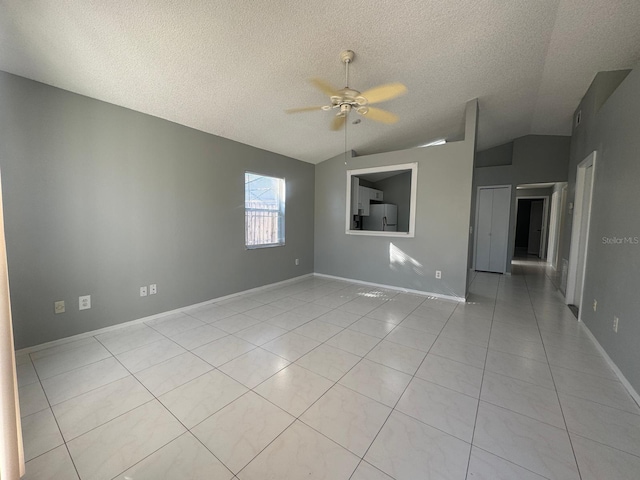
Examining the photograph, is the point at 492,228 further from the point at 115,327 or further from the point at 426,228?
the point at 115,327

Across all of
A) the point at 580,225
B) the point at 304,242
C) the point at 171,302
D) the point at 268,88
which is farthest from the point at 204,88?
the point at 580,225

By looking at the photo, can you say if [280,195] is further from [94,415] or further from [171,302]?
[94,415]

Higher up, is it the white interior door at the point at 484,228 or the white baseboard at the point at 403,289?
the white interior door at the point at 484,228

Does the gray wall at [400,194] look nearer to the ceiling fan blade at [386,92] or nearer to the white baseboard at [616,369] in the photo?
the ceiling fan blade at [386,92]

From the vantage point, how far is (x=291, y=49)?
225 cm

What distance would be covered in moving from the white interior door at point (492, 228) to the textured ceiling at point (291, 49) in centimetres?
283

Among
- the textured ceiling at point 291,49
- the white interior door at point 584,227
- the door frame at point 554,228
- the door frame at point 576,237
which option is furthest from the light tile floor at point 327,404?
the door frame at point 554,228

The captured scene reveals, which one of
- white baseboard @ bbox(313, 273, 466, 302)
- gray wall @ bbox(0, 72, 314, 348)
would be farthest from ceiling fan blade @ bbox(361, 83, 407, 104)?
white baseboard @ bbox(313, 273, 466, 302)

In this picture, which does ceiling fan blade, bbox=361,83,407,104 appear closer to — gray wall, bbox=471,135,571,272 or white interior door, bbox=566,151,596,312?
white interior door, bbox=566,151,596,312

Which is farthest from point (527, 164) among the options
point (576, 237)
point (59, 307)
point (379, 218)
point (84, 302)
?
point (59, 307)

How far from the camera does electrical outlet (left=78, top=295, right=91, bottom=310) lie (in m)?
2.53

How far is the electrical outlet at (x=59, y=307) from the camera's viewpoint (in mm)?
2389

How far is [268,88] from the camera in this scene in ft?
9.01

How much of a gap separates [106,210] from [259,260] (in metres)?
2.18
